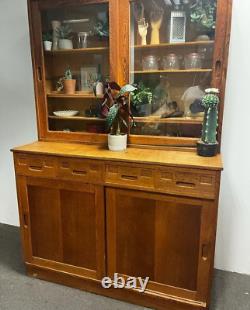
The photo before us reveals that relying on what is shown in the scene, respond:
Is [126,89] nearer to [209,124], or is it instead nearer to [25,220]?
[209,124]

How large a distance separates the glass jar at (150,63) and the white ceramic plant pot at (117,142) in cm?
51

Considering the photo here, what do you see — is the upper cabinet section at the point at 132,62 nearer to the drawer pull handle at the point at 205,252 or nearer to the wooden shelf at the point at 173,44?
the wooden shelf at the point at 173,44

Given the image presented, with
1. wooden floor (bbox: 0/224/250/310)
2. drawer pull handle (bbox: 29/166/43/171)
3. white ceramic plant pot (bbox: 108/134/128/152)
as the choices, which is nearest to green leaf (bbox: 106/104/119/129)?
white ceramic plant pot (bbox: 108/134/128/152)

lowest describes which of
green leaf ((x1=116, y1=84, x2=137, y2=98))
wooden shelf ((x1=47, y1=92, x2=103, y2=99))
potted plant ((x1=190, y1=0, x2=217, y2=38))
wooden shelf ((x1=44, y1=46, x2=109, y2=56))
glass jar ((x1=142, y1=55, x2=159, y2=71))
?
wooden shelf ((x1=47, y1=92, x2=103, y2=99))

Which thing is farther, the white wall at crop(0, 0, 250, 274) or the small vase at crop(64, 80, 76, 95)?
the small vase at crop(64, 80, 76, 95)

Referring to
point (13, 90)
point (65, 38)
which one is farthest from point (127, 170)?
point (13, 90)

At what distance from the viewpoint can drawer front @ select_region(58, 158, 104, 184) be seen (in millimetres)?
1671

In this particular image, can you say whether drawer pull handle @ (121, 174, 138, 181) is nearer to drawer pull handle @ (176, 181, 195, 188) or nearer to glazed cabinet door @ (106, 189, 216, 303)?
glazed cabinet door @ (106, 189, 216, 303)

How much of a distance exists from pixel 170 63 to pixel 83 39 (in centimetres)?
68

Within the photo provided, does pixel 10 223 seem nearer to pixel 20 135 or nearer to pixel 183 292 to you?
pixel 20 135

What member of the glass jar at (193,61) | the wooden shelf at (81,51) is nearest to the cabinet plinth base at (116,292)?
the glass jar at (193,61)

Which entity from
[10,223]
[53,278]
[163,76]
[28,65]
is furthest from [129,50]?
[10,223]

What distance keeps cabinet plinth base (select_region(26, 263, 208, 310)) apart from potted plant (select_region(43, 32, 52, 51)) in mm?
1626

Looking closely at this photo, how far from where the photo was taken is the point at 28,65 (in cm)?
230
